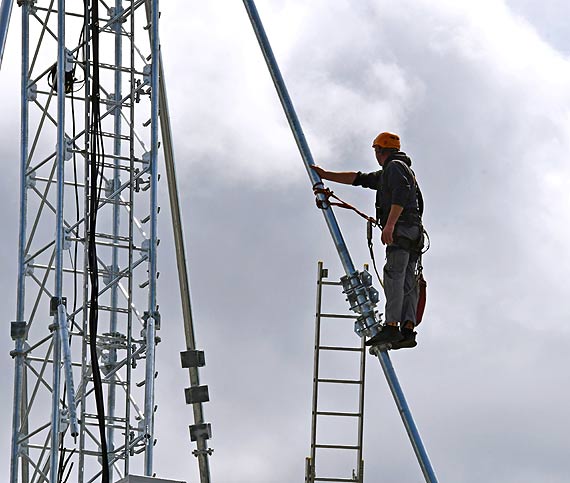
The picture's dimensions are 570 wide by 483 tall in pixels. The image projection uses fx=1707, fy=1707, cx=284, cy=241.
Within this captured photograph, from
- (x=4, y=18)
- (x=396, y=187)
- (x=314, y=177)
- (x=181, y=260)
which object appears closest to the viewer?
(x=396, y=187)

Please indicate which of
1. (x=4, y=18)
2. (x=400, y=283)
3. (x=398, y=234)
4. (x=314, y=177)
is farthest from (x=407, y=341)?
(x=4, y=18)

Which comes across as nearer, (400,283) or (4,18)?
(400,283)

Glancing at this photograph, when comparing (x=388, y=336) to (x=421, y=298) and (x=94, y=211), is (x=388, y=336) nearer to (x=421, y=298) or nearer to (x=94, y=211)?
(x=421, y=298)

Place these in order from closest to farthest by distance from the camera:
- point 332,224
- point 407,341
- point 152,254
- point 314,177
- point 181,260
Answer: point 407,341 → point 332,224 → point 314,177 → point 152,254 → point 181,260

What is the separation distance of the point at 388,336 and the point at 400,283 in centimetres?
49

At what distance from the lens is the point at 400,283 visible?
15305 mm

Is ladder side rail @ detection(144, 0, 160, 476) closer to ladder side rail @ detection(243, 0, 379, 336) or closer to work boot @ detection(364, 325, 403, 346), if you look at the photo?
ladder side rail @ detection(243, 0, 379, 336)

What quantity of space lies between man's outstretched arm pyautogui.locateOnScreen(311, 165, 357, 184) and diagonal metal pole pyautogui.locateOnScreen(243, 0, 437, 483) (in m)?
0.08

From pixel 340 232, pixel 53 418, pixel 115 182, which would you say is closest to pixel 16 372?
pixel 53 418

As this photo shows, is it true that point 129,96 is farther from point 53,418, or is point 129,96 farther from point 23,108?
point 53,418

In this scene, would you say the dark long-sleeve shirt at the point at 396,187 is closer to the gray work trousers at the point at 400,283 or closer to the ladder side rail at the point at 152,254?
the gray work trousers at the point at 400,283

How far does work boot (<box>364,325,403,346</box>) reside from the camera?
1523cm

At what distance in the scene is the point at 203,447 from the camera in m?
17.8

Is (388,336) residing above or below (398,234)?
below
